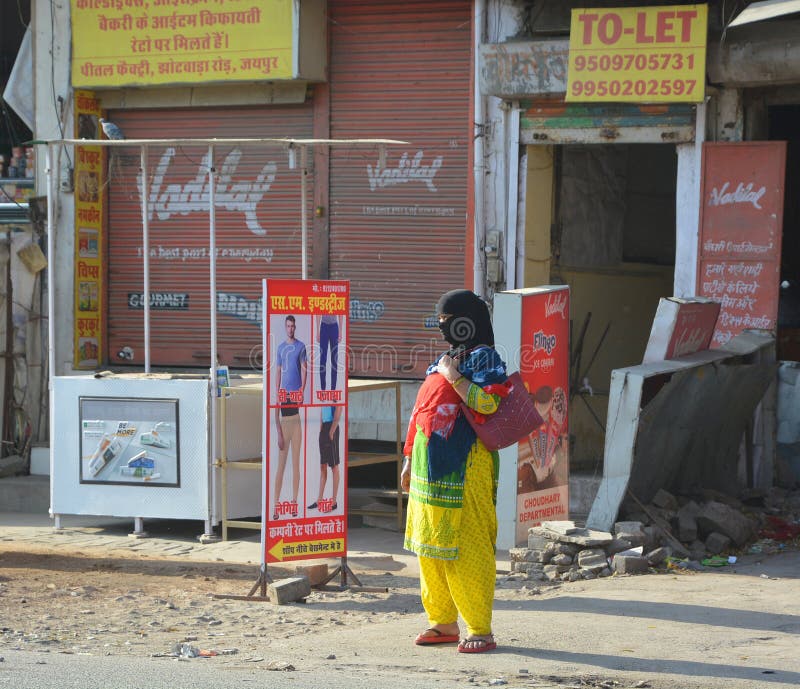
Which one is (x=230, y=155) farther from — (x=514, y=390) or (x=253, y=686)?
(x=253, y=686)

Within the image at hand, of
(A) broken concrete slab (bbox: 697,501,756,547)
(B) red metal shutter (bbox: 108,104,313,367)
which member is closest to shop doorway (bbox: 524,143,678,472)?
(B) red metal shutter (bbox: 108,104,313,367)

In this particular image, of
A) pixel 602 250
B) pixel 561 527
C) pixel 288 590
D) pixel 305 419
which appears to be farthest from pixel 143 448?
pixel 602 250

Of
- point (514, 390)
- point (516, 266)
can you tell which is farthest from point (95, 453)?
point (514, 390)

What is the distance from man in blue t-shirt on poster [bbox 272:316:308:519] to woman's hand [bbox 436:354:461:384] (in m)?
1.89

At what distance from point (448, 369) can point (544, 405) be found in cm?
246

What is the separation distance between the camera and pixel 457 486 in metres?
6.25

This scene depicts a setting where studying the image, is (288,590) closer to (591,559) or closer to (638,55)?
(591,559)

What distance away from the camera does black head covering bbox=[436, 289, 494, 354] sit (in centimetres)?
631

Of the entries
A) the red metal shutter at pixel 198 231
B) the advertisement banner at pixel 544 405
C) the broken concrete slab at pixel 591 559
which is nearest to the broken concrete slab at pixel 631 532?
the broken concrete slab at pixel 591 559

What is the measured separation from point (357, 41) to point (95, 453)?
4.87 meters

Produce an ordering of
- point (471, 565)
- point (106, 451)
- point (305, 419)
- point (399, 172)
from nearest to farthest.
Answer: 1. point (471, 565)
2. point (305, 419)
3. point (106, 451)
4. point (399, 172)

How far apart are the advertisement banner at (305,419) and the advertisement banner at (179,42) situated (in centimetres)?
480

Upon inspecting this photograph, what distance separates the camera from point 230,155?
13219 mm

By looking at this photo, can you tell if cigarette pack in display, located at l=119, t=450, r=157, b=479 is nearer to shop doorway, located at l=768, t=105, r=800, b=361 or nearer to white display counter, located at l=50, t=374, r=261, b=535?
white display counter, located at l=50, t=374, r=261, b=535
